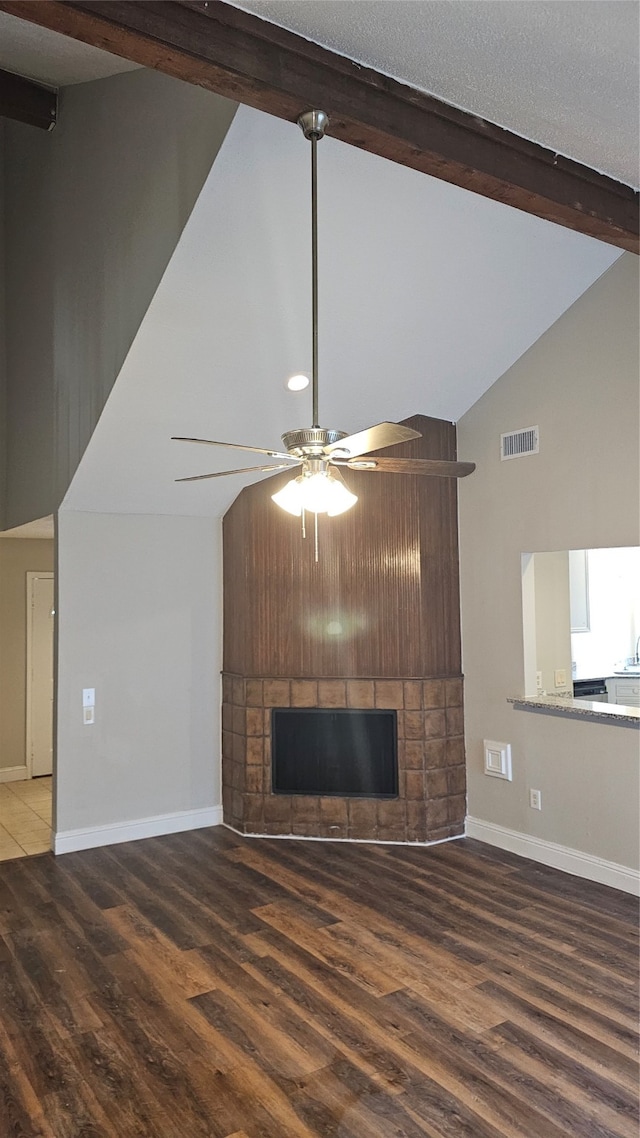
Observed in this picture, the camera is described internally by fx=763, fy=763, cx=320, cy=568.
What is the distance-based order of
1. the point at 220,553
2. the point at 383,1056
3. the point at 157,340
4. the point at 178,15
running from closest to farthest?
1. the point at 178,15
2. the point at 383,1056
3. the point at 157,340
4. the point at 220,553

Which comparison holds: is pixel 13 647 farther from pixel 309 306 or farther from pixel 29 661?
pixel 309 306

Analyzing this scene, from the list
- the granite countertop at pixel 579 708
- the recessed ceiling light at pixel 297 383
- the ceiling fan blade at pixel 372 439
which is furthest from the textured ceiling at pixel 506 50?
the granite countertop at pixel 579 708

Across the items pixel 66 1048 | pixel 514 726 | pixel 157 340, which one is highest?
pixel 157 340

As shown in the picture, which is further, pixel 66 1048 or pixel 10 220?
pixel 10 220

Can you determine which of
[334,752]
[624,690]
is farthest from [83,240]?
[624,690]

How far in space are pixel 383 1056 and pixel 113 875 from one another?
8.02 ft

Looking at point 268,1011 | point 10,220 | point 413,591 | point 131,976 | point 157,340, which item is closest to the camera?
point 268,1011

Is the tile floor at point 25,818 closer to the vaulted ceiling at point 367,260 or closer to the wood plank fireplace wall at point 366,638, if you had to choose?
the wood plank fireplace wall at point 366,638

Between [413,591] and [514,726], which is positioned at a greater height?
[413,591]

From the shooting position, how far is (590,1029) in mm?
2947

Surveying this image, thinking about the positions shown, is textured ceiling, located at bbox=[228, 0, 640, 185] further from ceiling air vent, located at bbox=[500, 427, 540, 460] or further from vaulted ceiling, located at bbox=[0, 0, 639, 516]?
ceiling air vent, located at bbox=[500, 427, 540, 460]

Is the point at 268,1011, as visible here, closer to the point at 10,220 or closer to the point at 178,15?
the point at 178,15

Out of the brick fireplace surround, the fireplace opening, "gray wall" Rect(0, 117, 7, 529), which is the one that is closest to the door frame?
"gray wall" Rect(0, 117, 7, 529)

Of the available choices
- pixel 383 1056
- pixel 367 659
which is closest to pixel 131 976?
pixel 383 1056
